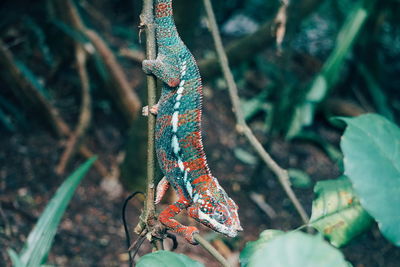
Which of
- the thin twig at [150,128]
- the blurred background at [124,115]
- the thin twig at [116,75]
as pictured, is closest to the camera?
the thin twig at [150,128]

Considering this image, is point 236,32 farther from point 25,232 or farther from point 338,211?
point 338,211

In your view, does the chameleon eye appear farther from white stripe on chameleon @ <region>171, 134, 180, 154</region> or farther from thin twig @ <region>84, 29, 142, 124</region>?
thin twig @ <region>84, 29, 142, 124</region>

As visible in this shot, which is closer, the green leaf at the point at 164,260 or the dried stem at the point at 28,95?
the green leaf at the point at 164,260

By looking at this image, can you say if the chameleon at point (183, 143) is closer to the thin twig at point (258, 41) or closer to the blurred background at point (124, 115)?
the blurred background at point (124, 115)

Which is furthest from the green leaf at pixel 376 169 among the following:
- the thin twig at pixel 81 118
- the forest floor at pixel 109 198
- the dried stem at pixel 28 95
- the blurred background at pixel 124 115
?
the dried stem at pixel 28 95

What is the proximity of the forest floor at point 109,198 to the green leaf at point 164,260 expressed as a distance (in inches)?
50.7

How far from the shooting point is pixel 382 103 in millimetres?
3777

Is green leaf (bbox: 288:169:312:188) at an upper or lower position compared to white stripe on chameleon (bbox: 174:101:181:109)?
lower

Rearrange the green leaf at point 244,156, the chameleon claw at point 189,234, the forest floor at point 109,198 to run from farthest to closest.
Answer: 1. the green leaf at point 244,156
2. the forest floor at point 109,198
3. the chameleon claw at point 189,234

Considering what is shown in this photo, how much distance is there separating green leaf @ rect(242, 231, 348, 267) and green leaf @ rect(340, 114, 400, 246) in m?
0.36

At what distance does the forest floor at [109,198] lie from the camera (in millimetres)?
2342

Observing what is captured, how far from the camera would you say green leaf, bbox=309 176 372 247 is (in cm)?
108

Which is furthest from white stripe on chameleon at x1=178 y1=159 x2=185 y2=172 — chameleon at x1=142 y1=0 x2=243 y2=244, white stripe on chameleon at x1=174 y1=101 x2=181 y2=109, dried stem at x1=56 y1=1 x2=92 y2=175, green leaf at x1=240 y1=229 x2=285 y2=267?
dried stem at x1=56 y1=1 x2=92 y2=175

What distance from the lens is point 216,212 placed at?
117 cm
